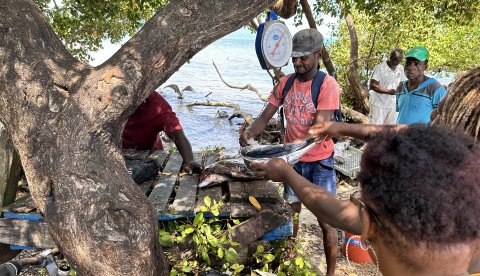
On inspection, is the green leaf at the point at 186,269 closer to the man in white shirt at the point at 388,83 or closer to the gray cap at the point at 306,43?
the gray cap at the point at 306,43

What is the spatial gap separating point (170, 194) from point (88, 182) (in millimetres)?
1093

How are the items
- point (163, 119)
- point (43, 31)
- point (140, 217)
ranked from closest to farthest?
point (140, 217) < point (43, 31) < point (163, 119)

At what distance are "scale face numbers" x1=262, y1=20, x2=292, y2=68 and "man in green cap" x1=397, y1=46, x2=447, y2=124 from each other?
197 cm

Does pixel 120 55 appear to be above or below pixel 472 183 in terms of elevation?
above

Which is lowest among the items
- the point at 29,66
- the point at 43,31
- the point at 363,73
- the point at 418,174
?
the point at 363,73

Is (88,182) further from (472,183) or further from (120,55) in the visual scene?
(472,183)

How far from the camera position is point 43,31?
242 centimetres

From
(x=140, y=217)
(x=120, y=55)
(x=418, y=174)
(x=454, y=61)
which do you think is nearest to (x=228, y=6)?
(x=120, y=55)

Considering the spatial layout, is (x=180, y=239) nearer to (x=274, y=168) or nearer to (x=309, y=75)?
(x=274, y=168)

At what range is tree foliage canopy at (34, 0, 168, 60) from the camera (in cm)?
534

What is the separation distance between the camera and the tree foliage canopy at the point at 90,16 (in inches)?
210

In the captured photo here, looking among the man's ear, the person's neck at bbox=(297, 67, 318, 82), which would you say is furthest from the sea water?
the man's ear

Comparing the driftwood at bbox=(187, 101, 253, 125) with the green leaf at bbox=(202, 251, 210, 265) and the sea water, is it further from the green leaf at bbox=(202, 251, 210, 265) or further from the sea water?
the green leaf at bbox=(202, 251, 210, 265)

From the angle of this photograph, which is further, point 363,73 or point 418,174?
point 363,73
